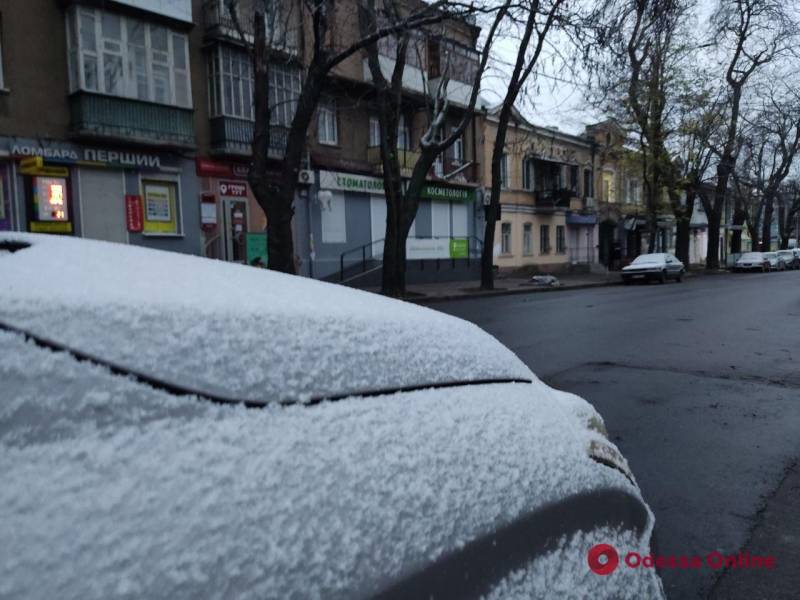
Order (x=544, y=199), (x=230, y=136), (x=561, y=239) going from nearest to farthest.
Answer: (x=230, y=136), (x=544, y=199), (x=561, y=239)

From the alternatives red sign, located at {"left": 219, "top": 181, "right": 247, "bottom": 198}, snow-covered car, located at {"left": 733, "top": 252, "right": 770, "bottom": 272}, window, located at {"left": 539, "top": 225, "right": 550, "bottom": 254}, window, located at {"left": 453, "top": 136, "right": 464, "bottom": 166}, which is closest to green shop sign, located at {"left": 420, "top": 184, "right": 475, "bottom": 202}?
window, located at {"left": 453, "top": 136, "right": 464, "bottom": 166}

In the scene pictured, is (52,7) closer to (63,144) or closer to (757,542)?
(63,144)

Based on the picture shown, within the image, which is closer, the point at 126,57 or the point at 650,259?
the point at 126,57

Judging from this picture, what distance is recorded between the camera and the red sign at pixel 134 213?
14.6 meters

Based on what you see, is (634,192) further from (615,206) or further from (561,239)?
(561,239)

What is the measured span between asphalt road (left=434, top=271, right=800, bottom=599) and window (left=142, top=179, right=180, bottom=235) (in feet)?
33.1

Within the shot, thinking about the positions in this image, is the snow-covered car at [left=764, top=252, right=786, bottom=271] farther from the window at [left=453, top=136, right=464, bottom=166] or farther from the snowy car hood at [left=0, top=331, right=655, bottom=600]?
the snowy car hood at [left=0, top=331, right=655, bottom=600]

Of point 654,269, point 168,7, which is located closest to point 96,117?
point 168,7

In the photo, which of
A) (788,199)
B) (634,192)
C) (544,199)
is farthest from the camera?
(788,199)

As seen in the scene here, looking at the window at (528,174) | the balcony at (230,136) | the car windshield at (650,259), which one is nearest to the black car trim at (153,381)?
the balcony at (230,136)

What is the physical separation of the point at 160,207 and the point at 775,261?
131ft

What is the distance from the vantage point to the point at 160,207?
1533cm

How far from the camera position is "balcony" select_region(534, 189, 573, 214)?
2886cm

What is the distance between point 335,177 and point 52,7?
891 cm
